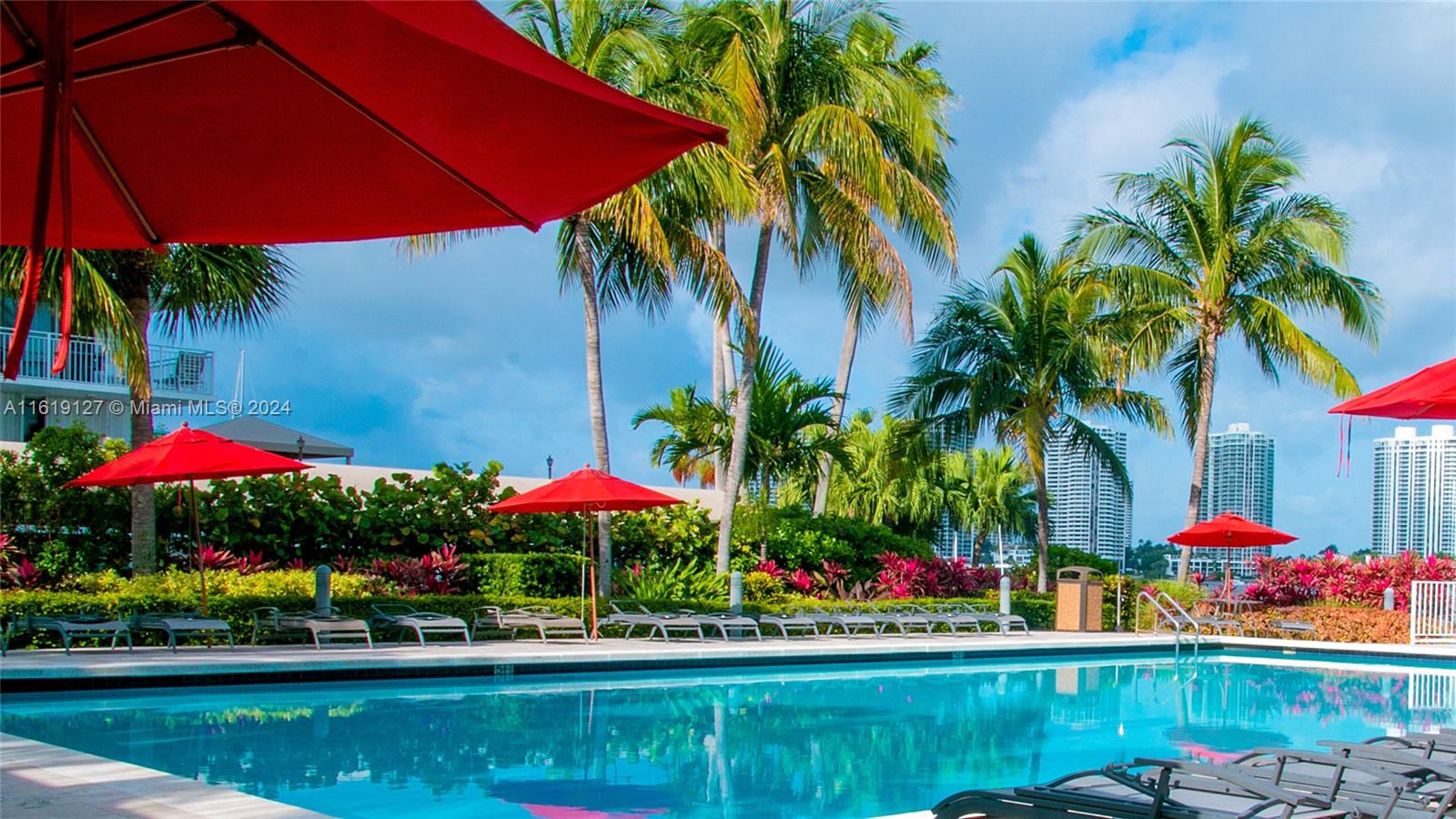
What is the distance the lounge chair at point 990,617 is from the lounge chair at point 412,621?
8500 mm

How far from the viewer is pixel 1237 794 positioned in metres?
4.51

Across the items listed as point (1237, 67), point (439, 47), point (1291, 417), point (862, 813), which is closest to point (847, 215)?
point (1237, 67)

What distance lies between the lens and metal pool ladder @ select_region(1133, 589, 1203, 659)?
66.5 ft

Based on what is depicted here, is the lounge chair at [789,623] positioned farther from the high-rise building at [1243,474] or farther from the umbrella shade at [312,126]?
the high-rise building at [1243,474]

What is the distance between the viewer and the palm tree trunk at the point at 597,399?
17.6m

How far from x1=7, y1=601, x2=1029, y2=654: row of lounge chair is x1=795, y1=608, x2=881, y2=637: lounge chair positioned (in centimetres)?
1

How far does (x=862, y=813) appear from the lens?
24.7 feet

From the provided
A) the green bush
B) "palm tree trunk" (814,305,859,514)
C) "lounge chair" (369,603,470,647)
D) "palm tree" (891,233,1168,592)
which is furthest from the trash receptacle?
"lounge chair" (369,603,470,647)

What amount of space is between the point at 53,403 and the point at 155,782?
72.5 ft

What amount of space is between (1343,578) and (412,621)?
1725 cm

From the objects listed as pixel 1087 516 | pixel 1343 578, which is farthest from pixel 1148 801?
pixel 1087 516

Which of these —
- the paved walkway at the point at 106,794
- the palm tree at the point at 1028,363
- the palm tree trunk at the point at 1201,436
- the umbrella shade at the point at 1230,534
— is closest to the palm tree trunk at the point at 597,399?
the palm tree at the point at 1028,363

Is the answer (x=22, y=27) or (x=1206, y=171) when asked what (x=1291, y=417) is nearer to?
(x=1206, y=171)

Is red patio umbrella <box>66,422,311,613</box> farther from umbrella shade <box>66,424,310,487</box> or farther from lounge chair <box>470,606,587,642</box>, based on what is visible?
lounge chair <box>470,606,587,642</box>
